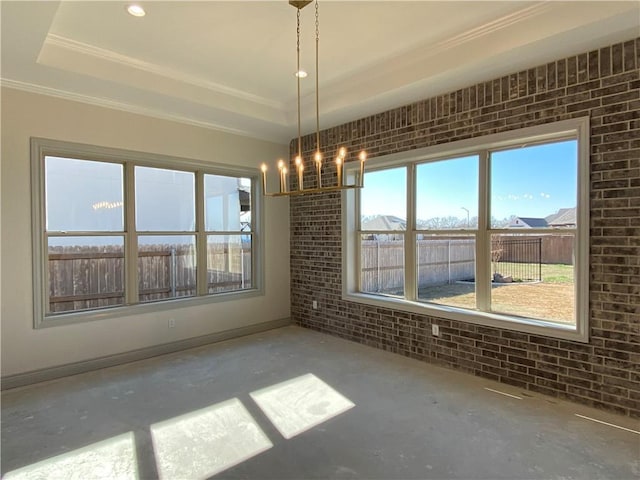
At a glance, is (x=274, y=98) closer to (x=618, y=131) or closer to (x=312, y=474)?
(x=618, y=131)

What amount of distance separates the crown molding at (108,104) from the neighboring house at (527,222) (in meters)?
3.60

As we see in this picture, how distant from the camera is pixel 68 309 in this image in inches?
153

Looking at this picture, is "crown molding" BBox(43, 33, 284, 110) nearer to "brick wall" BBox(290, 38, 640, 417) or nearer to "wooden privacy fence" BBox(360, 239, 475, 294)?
"brick wall" BBox(290, 38, 640, 417)

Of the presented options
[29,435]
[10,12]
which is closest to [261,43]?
[10,12]

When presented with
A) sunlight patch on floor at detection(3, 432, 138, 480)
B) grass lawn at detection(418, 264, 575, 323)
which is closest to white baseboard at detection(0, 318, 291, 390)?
sunlight patch on floor at detection(3, 432, 138, 480)

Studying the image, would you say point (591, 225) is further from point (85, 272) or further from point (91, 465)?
point (85, 272)

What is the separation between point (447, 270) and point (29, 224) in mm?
4331

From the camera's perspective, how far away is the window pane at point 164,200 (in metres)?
4.37

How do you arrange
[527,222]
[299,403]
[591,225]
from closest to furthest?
[591,225] → [299,403] → [527,222]

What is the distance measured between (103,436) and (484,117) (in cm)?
419

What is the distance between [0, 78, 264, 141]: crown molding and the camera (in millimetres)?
3411

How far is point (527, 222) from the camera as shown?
3447 mm

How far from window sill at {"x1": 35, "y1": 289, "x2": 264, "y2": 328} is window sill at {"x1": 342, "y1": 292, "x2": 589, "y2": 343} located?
1669 mm

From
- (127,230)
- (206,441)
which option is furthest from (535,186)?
(127,230)
